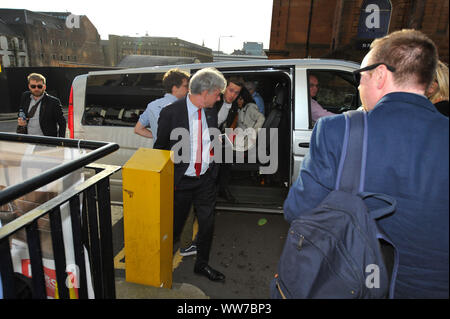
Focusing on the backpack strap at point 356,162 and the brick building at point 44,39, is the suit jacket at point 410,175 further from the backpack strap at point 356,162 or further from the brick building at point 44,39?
the brick building at point 44,39

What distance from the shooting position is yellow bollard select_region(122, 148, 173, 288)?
212 centimetres

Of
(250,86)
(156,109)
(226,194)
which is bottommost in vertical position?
(226,194)

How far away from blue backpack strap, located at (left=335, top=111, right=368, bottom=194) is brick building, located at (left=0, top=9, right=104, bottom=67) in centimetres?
4753

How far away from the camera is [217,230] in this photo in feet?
12.8

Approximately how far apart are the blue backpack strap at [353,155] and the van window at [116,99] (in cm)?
314

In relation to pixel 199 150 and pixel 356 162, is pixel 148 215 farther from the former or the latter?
pixel 356 162

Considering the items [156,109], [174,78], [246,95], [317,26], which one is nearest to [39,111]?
[156,109]

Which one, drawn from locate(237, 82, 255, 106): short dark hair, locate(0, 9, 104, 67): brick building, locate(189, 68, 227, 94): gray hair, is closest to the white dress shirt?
locate(189, 68, 227, 94): gray hair

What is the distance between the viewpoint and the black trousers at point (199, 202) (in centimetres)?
265

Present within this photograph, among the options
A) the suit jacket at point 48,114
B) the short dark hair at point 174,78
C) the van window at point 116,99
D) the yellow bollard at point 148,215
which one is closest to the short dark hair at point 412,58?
the yellow bollard at point 148,215

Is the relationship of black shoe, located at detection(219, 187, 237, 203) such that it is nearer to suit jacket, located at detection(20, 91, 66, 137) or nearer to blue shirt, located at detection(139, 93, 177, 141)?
blue shirt, located at detection(139, 93, 177, 141)

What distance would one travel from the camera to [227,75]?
3.75m

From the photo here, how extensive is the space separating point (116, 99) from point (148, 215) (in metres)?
2.25
